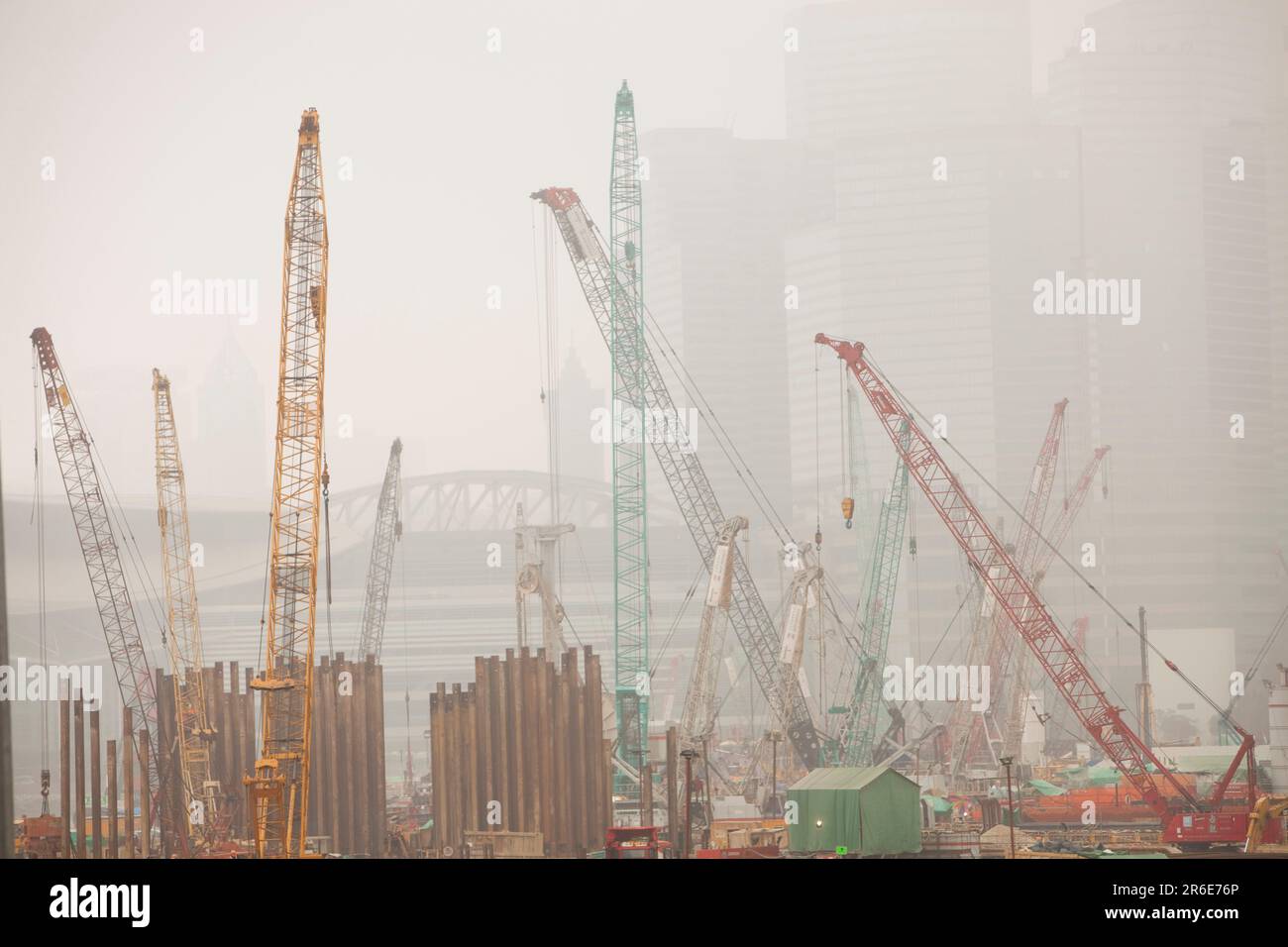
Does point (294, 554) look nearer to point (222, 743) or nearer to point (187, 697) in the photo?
point (222, 743)

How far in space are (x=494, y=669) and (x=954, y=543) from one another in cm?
2273

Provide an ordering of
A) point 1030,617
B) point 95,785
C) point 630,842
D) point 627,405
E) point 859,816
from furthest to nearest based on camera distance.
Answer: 1. point 627,405
2. point 1030,617
3. point 95,785
4. point 859,816
5. point 630,842

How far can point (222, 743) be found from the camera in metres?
32.7

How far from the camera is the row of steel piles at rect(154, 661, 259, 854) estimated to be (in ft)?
104

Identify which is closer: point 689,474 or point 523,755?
point 523,755

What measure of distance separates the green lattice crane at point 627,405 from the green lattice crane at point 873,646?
6888 mm

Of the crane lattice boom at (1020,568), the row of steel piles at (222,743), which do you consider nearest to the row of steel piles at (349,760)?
the row of steel piles at (222,743)

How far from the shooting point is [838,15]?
4700 cm

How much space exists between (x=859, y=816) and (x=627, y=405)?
612 inches

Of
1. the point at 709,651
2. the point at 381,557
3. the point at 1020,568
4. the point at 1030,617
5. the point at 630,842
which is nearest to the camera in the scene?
the point at 630,842

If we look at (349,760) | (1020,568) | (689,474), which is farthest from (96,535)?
Result: (1020,568)

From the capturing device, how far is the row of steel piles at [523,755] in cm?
2920
